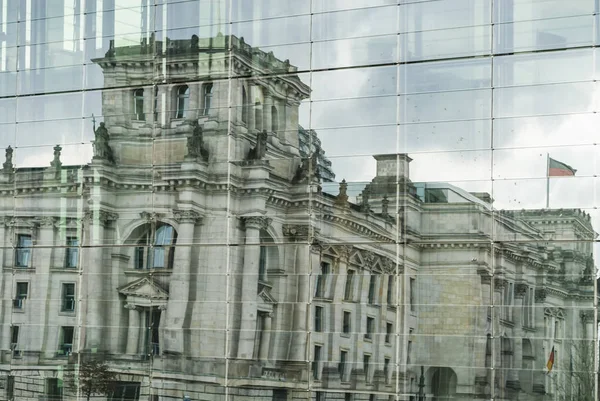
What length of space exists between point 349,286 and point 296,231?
873 millimetres

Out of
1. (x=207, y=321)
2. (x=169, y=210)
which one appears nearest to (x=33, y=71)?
(x=169, y=210)

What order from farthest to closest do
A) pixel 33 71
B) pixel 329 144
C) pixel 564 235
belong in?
pixel 33 71 → pixel 329 144 → pixel 564 235

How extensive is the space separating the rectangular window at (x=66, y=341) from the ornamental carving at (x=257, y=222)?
2.66m

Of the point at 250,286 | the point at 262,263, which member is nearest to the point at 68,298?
the point at 250,286

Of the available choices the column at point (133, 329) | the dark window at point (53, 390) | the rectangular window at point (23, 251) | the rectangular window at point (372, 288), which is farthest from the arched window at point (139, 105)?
the rectangular window at point (372, 288)

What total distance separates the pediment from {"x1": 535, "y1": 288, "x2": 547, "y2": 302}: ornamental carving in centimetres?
430

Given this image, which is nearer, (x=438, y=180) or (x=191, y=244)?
(x=438, y=180)

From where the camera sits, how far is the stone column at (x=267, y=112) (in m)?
15.6

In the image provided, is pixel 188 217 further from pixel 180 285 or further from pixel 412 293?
pixel 412 293

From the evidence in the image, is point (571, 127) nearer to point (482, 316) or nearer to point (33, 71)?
point (482, 316)

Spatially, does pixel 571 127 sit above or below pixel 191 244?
above

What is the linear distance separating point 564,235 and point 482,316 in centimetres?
123

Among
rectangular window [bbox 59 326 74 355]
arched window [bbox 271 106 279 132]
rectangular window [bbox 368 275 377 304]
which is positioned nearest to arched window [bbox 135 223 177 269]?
rectangular window [bbox 59 326 74 355]

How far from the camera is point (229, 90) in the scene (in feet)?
51.8
